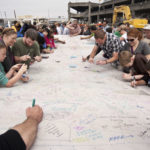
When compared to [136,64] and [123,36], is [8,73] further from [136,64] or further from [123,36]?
[123,36]

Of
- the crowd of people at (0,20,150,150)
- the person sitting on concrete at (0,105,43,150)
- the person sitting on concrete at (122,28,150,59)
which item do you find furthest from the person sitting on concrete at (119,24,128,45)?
the person sitting on concrete at (0,105,43,150)

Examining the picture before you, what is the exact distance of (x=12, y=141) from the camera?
3.03 feet

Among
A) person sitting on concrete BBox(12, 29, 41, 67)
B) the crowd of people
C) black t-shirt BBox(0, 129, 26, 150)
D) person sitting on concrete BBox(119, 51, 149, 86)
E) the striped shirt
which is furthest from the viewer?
the striped shirt

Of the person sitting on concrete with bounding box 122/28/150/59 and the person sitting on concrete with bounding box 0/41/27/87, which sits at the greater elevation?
the person sitting on concrete with bounding box 122/28/150/59

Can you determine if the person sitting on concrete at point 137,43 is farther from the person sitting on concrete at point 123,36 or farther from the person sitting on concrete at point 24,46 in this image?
the person sitting on concrete at point 24,46

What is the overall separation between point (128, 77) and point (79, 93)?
35.1 inches

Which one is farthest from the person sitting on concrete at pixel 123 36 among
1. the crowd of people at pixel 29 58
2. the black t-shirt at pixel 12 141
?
the black t-shirt at pixel 12 141

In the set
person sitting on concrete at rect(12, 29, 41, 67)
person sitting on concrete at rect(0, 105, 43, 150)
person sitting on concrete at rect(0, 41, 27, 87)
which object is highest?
person sitting on concrete at rect(12, 29, 41, 67)

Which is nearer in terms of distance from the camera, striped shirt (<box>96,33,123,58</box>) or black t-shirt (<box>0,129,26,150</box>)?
black t-shirt (<box>0,129,26,150</box>)

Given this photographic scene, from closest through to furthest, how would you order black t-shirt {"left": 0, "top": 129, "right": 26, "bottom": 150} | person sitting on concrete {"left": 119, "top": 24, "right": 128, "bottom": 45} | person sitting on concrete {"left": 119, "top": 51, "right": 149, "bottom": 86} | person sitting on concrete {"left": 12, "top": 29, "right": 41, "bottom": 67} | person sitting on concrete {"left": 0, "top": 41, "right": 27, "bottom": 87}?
black t-shirt {"left": 0, "top": 129, "right": 26, "bottom": 150}
person sitting on concrete {"left": 0, "top": 41, "right": 27, "bottom": 87}
person sitting on concrete {"left": 119, "top": 51, "right": 149, "bottom": 86}
person sitting on concrete {"left": 12, "top": 29, "right": 41, "bottom": 67}
person sitting on concrete {"left": 119, "top": 24, "right": 128, "bottom": 45}

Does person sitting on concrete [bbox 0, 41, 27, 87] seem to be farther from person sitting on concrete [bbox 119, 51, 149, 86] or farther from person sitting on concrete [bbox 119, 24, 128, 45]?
person sitting on concrete [bbox 119, 24, 128, 45]

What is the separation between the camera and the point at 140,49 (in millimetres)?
2557

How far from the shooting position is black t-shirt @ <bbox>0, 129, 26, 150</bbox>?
34.8 inches

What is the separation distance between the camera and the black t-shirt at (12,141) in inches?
34.8
